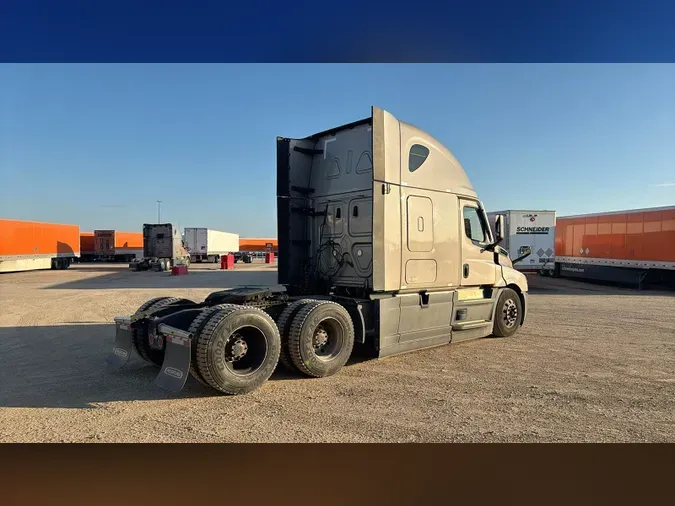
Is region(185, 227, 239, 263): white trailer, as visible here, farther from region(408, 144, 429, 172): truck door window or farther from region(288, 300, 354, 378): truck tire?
region(288, 300, 354, 378): truck tire

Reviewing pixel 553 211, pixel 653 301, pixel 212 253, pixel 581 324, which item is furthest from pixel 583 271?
pixel 212 253

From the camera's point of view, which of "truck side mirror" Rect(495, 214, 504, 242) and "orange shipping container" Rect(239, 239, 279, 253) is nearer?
"truck side mirror" Rect(495, 214, 504, 242)

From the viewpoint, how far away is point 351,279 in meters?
7.58

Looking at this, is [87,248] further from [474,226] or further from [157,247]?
[474,226]

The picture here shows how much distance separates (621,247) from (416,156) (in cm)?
1806

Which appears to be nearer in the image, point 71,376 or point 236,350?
point 236,350

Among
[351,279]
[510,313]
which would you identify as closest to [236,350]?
[351,279]

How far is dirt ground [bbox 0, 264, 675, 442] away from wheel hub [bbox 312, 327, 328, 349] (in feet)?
1.77

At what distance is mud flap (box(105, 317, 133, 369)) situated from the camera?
6.58 meters

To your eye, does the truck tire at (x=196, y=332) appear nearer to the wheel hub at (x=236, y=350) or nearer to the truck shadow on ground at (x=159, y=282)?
the wheel hub at (x=236, y=350)

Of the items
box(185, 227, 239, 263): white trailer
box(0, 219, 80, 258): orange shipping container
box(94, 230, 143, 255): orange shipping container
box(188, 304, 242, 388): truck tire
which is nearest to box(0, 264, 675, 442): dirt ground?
box(188, 304, 242, 388): truck tire

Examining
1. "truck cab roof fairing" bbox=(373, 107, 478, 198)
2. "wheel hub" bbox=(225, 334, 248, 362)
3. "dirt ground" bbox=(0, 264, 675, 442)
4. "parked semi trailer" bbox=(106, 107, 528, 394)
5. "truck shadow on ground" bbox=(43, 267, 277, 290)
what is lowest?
"dirt ground" bbox=(0, 264, 675, 442)

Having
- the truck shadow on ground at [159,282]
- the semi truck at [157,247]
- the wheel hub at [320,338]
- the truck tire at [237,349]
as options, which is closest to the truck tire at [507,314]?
the wheel hub at [320,338]

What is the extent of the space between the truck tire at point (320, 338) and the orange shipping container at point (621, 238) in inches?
713
